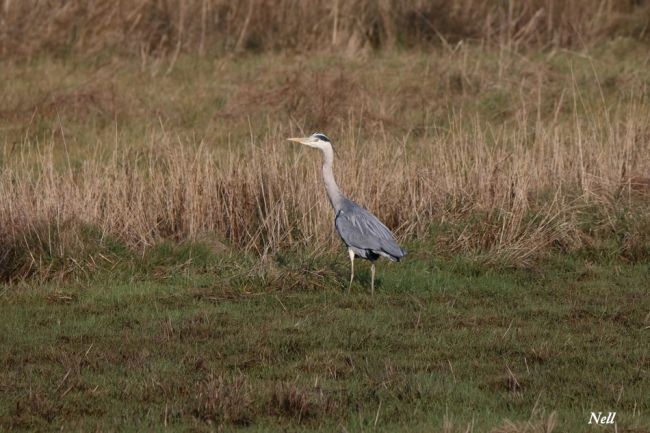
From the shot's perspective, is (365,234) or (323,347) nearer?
(323,347)

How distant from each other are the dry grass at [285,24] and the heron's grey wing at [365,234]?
27.6ft

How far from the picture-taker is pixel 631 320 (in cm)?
770

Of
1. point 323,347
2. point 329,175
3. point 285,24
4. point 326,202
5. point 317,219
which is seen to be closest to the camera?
point 323,347

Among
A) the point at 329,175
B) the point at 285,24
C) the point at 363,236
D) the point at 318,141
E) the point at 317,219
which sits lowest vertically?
the point at 317,219

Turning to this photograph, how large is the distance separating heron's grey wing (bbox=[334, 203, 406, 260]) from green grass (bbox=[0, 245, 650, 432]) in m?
0.33

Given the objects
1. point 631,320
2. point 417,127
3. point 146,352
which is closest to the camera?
point 146,352

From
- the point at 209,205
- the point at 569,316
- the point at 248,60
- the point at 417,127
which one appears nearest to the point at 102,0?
the point at 248,60

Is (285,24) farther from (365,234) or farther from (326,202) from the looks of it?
(365,234)

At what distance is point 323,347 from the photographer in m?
7.08

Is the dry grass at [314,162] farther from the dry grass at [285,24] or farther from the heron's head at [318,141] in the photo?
the dry grass at [285,24]

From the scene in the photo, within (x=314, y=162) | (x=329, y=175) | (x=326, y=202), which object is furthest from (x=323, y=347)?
(x=314, y=162)

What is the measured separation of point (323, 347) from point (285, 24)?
1122cm

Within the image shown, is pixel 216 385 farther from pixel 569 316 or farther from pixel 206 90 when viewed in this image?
pixel 206 90

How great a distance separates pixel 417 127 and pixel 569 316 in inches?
255
